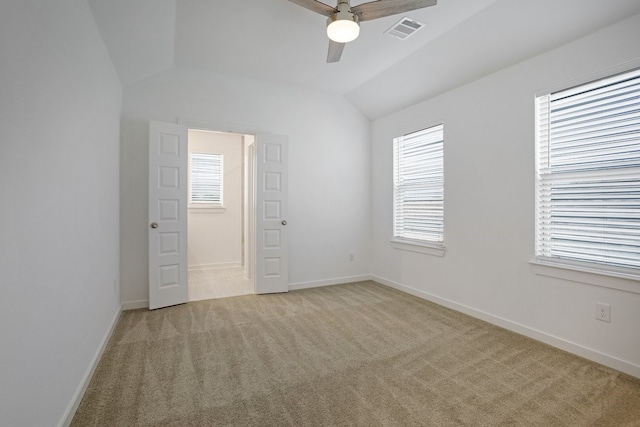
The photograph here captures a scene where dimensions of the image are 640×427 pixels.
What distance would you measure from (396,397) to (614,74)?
2799 mm

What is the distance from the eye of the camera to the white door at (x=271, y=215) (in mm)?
4191

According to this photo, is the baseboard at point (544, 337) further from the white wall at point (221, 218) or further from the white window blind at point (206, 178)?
the white window blind at point (206, 178)

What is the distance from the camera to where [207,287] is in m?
4.52

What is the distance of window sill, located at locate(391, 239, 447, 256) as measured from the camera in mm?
3783

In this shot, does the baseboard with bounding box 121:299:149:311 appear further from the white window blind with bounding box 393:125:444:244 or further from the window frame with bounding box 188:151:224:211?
the white window blind with bounding box 393:125:444:244

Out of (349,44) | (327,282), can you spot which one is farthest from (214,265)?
(349,44)

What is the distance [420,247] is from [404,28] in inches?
98.6

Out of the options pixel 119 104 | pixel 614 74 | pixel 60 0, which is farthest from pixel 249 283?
pixel 614 74

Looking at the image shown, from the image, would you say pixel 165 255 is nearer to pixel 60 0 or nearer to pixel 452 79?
pixel 60 0

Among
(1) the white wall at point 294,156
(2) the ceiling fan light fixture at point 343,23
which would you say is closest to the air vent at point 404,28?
(2) the ceiling fan light fixture at point 343,23

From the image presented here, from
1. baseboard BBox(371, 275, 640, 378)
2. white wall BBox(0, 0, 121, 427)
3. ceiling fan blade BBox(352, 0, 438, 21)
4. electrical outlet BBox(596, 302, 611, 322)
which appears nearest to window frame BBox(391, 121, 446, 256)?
baseboard BBox(371, 275, 640, 378)

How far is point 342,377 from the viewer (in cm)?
217

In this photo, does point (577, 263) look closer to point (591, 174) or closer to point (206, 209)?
point (591, 174)

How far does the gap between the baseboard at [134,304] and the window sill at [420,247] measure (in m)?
3.29
